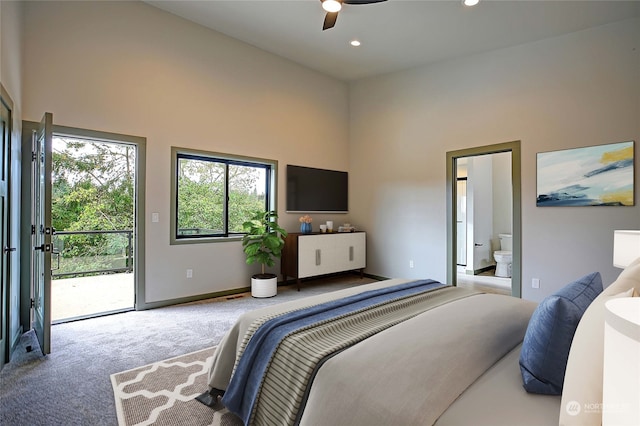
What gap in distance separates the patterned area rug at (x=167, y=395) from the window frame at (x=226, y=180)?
6.35ft

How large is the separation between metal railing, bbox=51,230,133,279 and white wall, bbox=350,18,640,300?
13.5 feet

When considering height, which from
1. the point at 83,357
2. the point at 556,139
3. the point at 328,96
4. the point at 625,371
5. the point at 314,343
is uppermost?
the point at 328,96

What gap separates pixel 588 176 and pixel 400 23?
9.56 feet

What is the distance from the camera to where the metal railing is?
16.4 feet

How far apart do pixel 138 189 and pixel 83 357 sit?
1.89 m

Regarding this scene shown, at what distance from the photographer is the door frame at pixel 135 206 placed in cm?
307

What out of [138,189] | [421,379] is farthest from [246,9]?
[421,379]

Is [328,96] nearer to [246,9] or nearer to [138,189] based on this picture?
[246,9]

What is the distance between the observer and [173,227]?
4.07 meters

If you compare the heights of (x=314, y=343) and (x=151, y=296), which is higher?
(x=314, y=343)

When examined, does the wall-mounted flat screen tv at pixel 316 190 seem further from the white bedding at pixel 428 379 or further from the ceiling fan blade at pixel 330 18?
the white bedding at pixel 428 379

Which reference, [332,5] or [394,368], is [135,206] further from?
[394,368]

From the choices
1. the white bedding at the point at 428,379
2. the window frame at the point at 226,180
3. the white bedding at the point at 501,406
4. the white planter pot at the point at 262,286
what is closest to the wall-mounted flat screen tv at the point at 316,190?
the window frame at the point at 226,180

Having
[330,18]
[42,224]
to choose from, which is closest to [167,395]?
[42,224]
